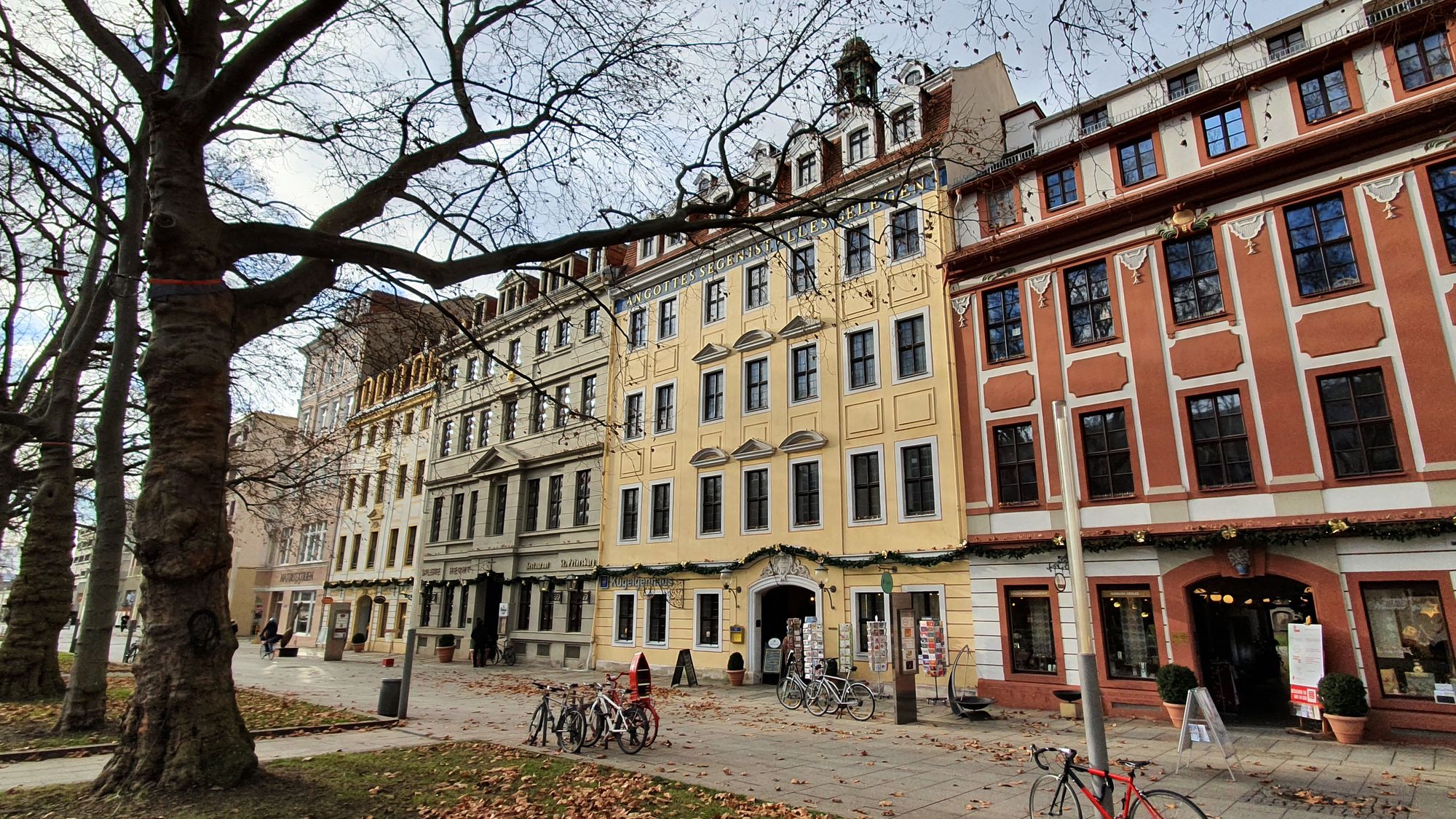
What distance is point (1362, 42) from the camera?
14.3m

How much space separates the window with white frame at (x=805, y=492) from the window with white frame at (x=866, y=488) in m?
1.18

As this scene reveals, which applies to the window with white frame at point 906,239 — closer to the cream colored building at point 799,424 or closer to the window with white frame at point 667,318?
the cream colored building at point 799,424

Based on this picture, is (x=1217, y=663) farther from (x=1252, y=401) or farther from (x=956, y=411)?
(x=956, y=411)

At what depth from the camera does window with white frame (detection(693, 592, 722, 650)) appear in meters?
23.7

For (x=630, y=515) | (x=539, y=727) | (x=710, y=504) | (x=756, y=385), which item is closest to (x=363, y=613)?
(x=630, y=515)

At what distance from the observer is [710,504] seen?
25.0 meters

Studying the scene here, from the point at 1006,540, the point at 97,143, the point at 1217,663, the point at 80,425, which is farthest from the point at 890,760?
the point at 80,425

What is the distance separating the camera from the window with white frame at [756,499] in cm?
2327

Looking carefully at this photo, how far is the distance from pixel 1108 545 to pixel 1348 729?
4773mm

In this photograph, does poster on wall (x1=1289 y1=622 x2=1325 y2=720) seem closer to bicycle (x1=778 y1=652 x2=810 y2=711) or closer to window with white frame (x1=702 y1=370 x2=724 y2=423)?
bicycle (x1=778 y1=652 x2=810 y2=711)

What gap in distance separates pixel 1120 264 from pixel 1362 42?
554 cm

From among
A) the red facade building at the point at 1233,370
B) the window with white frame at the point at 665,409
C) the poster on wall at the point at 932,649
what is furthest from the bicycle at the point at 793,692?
the window with white frame at the point at 665,409

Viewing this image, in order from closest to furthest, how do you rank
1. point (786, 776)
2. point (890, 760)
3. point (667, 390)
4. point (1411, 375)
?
1. point (786, 776)
2. point (890, 760)
3. point (1411, 375)
4. point (667, 390)

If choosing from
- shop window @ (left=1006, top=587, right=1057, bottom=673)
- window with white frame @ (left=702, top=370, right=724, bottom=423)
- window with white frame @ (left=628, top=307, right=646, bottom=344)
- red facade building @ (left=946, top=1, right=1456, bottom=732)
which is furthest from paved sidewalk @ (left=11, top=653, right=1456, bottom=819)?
window with white frame @ (left=628, top=307, right=646, bottom=344)
